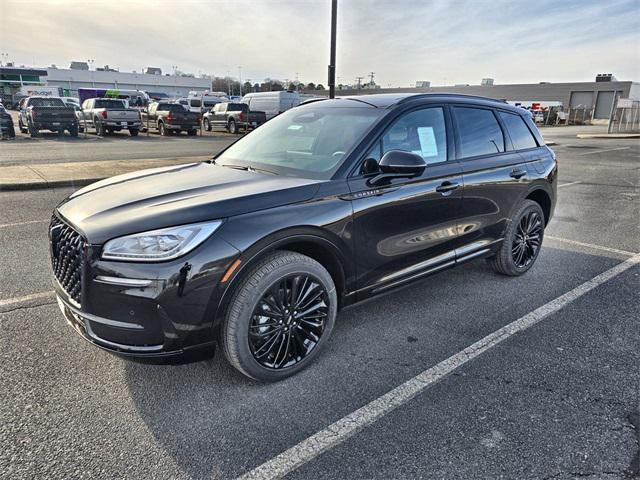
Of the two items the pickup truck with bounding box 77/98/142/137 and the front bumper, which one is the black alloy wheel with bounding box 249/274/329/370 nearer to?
the front bumper

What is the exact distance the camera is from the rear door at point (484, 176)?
3.99 meters

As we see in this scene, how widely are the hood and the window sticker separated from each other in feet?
3.72

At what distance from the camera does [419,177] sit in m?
3.53

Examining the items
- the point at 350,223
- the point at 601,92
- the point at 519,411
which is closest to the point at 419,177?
the point at 350,223

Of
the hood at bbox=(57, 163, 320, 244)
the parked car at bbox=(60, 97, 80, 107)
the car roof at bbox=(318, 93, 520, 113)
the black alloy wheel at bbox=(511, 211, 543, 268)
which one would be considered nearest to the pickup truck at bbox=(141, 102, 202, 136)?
the parked car at bbox=(60, 97, 80, 107)

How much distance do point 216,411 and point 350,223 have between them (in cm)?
143

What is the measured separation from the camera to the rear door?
13.1ft

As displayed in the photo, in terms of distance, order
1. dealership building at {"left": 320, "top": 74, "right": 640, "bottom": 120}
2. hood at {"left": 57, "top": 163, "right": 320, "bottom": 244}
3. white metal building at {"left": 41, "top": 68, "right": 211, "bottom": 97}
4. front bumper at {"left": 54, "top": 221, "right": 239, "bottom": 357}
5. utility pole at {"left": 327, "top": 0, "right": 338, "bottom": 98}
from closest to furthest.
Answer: front bumper at {"left": 54, "top": 221, "right": 239, "bottom": 357}, hood at {"left": 57, "top": 163, "right": 320, "bottom": 244}, utility pole at {"left": 327, "top": 0, "right": 338, "bottom": 98}, dealership building at {"left": 320, "top": 74, "right": 640, "bottom": 120}, white metal building at {"left": 41, "top": 68, "right": 211, "bottom": 97}

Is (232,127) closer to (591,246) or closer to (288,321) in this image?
(591,246)

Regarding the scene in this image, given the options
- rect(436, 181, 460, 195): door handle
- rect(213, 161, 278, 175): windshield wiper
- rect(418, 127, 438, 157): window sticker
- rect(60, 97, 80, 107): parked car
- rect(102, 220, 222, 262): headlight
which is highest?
rect(60, 97, 80, 107): parked car

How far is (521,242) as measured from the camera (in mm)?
4738

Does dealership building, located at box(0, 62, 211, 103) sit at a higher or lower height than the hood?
higher

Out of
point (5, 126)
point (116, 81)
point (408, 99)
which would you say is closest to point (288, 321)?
point (408, 99)

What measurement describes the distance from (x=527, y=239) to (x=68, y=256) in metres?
4.23
